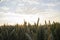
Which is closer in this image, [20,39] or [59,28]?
[59,28]

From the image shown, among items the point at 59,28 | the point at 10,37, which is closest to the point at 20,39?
the point at 10,37

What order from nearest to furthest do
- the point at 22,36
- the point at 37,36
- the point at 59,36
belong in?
the point at 37,36
the point at 59,36
the point at 22,36

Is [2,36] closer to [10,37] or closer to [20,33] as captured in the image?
[10,37]

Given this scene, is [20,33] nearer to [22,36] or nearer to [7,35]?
[22,36]

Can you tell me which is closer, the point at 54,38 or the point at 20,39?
the point at 54,38

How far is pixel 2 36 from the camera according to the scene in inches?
185

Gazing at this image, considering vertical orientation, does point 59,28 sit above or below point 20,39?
above

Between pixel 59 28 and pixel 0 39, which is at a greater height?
pixel 59 28

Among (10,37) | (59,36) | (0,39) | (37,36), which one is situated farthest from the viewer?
(0,39)

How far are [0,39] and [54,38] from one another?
8.74ft

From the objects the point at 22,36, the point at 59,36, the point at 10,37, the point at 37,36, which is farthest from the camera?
the point at 10,37

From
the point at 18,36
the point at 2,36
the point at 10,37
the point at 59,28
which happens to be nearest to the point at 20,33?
the point at 18,36

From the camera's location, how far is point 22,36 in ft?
13.3

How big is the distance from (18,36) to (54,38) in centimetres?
188
